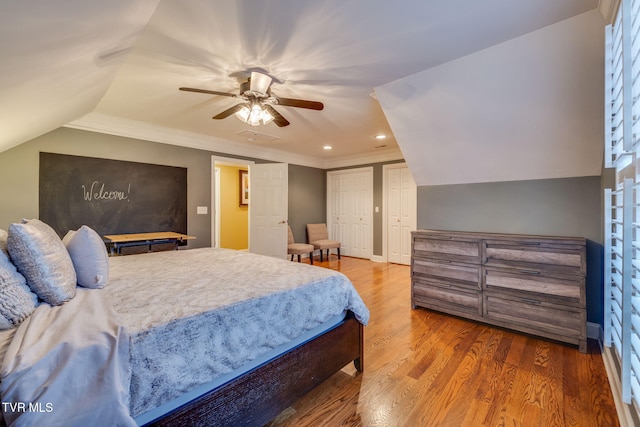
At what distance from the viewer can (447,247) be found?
287 cm

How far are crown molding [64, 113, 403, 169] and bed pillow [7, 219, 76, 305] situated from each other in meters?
3.01

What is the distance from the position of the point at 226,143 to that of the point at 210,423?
4346 millimetres

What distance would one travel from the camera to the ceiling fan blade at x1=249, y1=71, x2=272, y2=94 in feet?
7.50

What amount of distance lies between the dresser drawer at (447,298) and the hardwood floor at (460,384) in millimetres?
192

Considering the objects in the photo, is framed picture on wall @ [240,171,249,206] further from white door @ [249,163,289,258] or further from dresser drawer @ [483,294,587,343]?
dresser drawer @ [483,294,587,343]

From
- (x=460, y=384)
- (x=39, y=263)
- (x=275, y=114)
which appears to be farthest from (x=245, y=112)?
(x=460, y=384)

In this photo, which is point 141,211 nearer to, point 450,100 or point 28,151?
point 28,151

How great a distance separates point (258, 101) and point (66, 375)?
2.33m

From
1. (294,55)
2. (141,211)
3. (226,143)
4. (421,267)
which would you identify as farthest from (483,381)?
(226,143)

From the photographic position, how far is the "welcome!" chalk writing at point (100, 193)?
135 inches

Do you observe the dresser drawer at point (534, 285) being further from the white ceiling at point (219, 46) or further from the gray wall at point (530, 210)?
the white ceiling at point (219, 46)

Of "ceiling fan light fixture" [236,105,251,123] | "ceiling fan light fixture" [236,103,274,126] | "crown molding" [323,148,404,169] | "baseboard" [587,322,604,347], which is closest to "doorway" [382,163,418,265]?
"crown molding" [323,148,404,169]

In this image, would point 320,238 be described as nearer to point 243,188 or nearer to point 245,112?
point 243,188

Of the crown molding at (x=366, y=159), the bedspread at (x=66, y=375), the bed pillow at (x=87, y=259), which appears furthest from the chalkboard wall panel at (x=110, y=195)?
the crown molding at (x=366, y=159)
